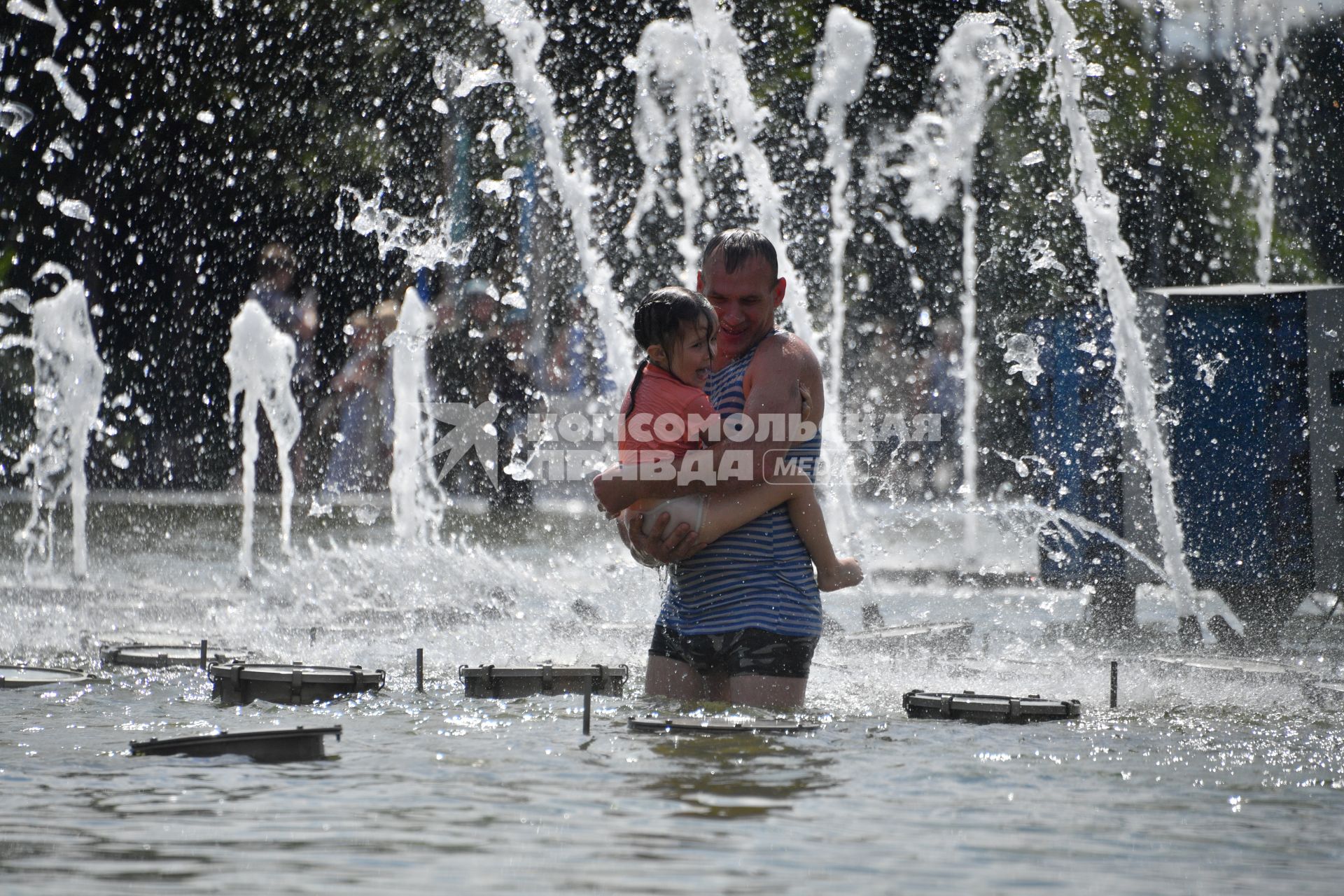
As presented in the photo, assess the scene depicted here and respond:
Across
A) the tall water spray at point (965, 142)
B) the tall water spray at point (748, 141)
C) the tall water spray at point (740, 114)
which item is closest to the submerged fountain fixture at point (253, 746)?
the tall water spray at point (748, 141)

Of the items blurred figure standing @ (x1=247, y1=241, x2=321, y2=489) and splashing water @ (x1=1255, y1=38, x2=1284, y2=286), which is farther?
splashing water @ (x1=1255, y1=38, x2=1284, y2=286)

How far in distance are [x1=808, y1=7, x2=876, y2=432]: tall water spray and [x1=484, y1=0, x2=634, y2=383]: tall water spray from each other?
2.66 metres

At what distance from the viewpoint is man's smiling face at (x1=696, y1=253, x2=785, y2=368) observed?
140 inches

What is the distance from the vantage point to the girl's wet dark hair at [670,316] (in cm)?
330

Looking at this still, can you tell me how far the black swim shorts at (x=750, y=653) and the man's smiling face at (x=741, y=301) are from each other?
0.58 m

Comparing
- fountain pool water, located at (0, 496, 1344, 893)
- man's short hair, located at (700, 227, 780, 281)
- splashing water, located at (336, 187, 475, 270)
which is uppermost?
splashing water, located at (336, 187, 475, 270)

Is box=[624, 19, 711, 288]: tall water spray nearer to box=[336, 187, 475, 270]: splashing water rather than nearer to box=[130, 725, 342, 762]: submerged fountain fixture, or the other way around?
box=[336, 187, 475, 270]: splashing water

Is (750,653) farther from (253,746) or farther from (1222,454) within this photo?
(1222,454)

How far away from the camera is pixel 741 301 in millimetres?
3561

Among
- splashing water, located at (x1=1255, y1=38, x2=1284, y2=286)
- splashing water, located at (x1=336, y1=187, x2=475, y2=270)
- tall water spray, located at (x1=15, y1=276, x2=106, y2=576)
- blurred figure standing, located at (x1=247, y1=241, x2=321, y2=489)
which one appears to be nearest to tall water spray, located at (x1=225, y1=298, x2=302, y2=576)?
blurred figure standing, located at (x1=247, y1=241, x2=321, y2=489)

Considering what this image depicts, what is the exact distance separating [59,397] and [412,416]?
313 centimetres

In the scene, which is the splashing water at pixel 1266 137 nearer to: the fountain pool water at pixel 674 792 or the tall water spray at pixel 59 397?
the tall water spray at pixel 59 397

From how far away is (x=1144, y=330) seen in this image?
26.2ft

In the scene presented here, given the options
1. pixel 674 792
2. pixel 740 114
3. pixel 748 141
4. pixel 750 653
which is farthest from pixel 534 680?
pixel 748 141
